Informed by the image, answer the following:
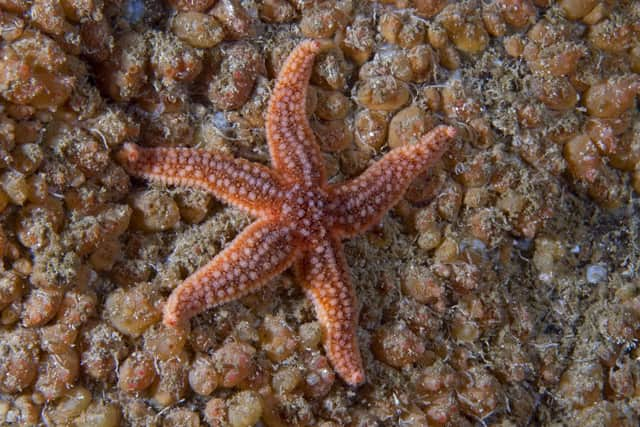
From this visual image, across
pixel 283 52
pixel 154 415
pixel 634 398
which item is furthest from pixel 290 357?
pixel 634 398

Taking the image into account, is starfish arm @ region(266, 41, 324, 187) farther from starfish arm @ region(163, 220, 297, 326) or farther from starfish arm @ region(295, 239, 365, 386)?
starfish arm @ region(295, 239, 365, 386)

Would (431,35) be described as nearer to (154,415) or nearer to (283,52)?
(283,52)

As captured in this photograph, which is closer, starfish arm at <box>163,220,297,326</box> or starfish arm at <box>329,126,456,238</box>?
starfish arm at <box>163,220,297,326</box>

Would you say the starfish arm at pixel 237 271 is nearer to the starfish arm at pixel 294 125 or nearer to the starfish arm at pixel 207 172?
the starfish arm at pixel 207 172

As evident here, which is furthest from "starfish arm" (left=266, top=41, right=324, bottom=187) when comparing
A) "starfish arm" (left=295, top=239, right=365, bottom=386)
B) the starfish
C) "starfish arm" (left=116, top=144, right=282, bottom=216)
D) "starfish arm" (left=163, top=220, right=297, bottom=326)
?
"starfish arm" (left=295, top=239, right=365, bottom=386)

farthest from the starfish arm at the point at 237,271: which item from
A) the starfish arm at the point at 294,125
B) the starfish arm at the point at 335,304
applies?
the starfish arm at the point at 294,125

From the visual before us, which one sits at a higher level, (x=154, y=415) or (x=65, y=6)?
(x=65, y=6)

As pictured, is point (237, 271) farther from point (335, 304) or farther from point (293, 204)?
point (335, 304)
